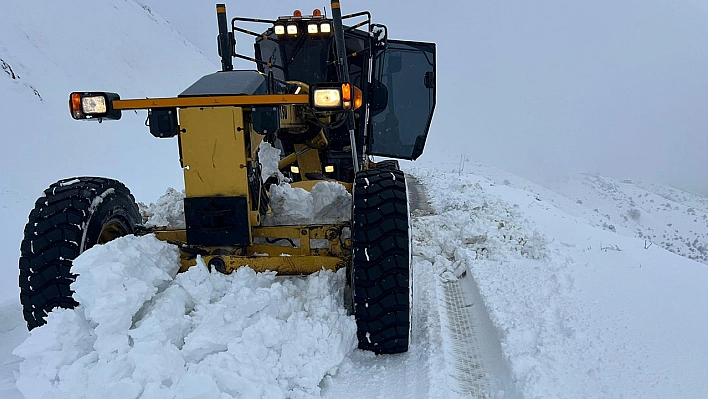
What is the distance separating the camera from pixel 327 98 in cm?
279

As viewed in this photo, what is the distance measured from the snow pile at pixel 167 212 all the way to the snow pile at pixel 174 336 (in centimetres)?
118

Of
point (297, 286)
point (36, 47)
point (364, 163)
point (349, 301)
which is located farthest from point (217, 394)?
point (36, 47)

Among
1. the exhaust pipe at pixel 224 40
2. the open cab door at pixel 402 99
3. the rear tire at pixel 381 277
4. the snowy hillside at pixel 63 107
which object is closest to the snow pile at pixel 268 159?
the exhaust pipe at pixel 224 40

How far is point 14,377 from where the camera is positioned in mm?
2572

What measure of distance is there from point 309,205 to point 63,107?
26.4 ft

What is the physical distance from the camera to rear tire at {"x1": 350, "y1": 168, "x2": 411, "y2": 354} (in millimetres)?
2766

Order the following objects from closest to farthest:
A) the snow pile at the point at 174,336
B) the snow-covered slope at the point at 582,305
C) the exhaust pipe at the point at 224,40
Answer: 1. the snow pile at the point at 174,336
2. the snow-covered slope at the point at 582,305
3. the exhaust pipe at the point at 224,40

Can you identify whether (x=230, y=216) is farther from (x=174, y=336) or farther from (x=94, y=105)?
(x=94, y=105)

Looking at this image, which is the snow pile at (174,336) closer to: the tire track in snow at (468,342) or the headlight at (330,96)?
the tire track in snow at (468,342)

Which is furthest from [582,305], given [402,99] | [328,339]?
[402,99]

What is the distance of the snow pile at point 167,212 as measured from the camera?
4.06 m

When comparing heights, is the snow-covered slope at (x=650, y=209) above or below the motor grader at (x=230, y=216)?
below

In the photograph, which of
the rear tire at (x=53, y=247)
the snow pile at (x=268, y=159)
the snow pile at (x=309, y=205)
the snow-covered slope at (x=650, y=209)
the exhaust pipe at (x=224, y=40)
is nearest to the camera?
the rear tire at (x=53, y=247)

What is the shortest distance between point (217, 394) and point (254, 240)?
136 cm
